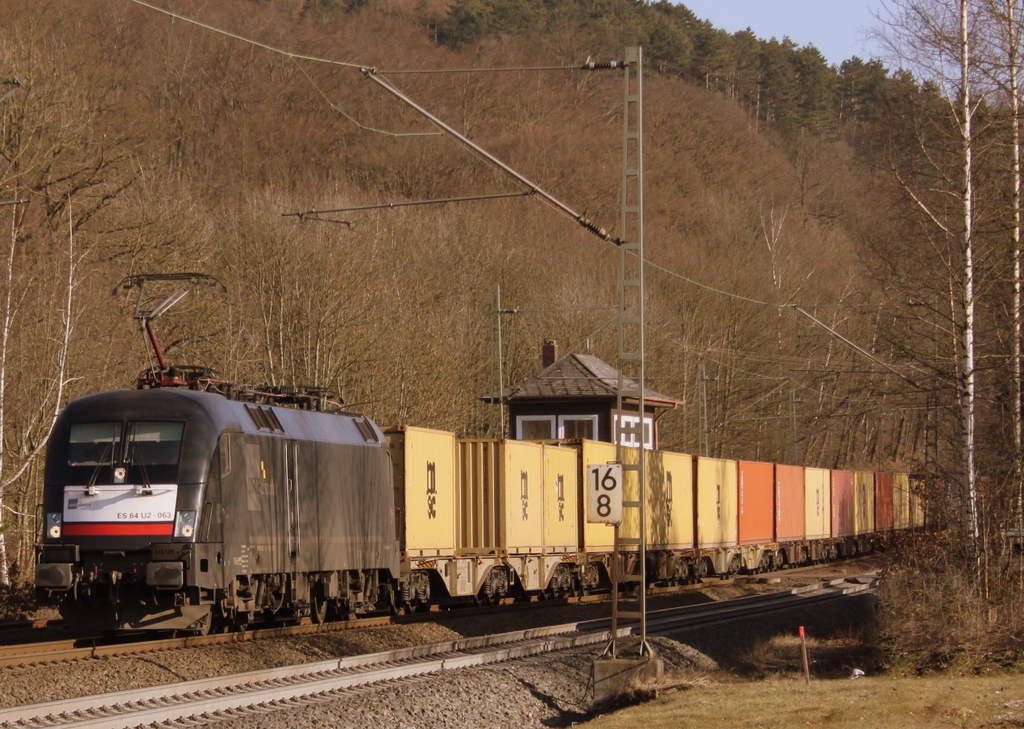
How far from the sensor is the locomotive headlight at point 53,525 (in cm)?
1518

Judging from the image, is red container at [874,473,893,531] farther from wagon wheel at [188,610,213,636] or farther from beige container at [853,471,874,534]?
wagon wheel at [188,610,213,636]

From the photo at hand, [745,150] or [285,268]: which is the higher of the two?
[745,150]

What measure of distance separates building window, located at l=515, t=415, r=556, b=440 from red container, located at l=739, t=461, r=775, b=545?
21.4ft

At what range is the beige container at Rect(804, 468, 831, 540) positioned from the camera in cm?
3912

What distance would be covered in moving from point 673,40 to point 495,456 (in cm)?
9574

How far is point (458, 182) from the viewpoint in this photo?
52031 millimetres

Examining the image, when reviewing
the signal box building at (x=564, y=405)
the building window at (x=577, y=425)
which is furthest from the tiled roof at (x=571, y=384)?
the building window at (x=577, y=425)

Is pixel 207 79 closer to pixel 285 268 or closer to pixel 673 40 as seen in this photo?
pixel 285 268

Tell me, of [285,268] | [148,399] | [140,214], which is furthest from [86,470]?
A: [285,268]

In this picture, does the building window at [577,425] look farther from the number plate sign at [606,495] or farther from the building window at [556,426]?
the number plate sign at [606,495]

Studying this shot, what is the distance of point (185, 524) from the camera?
15.0 meters

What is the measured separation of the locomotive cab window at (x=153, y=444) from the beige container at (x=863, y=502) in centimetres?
3356

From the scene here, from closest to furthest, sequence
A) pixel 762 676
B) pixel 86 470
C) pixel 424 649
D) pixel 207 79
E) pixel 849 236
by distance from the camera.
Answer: pixel 86 470, pixel 424 649, pixel 762 676, pixel 207 79, pixel 849 236

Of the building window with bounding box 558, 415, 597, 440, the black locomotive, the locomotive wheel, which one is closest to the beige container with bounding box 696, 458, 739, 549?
the building window with bounding box 558, 415, 597, 440
